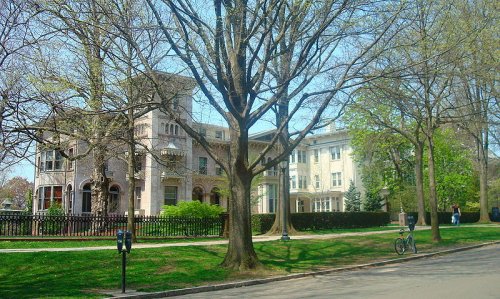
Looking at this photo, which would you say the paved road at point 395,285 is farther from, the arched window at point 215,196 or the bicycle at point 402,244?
the arched window at point 215,196

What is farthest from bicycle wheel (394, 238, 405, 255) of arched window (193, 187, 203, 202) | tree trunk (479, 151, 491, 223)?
arched window (193, 187, 203, 202)

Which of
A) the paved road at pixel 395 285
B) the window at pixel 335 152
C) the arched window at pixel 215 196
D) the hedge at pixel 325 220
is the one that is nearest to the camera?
the paved road at pixel 395 285

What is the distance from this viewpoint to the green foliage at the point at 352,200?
5750cm

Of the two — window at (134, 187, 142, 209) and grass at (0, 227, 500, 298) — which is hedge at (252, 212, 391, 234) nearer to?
grass at (0, 227, 500, 298)

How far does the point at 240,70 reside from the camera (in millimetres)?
14906

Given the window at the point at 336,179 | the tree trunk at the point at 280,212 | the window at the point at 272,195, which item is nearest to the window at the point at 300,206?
the window at the point at 336,179

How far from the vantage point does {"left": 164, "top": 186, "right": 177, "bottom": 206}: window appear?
43.4m

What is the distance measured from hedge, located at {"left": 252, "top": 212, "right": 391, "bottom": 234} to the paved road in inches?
538

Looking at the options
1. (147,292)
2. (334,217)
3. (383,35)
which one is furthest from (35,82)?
(334,217)

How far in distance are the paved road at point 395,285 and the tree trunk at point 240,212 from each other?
1688 millimetres

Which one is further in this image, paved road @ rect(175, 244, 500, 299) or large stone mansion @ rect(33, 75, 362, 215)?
large stone mansion @ rect(33, 75, 362, 215)

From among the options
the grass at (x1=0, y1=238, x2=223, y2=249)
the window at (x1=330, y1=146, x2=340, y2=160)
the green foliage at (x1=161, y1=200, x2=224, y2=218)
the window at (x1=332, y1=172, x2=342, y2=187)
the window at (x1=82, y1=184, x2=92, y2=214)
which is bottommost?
the grass at (x1=0, y1=238, x2=223, y2=249)

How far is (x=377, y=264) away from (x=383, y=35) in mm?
7686

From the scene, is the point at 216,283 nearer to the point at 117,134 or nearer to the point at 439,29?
the point at 117,134
